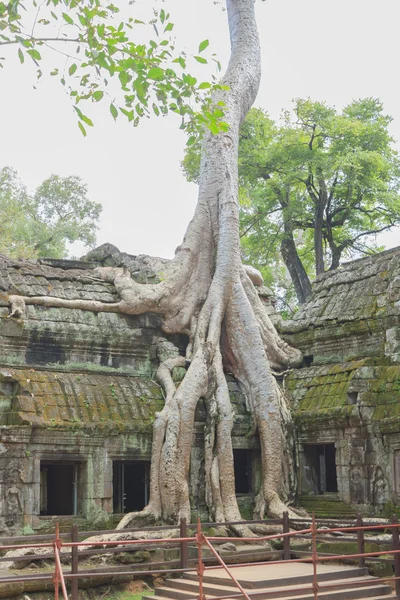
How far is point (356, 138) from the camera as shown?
75.8 ft

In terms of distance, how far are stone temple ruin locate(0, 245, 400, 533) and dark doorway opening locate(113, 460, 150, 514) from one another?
0.07ft

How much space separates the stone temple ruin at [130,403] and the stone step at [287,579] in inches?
84.1

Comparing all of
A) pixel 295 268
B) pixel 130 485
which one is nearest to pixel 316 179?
pixel 295 268

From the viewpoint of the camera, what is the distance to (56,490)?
1334cm

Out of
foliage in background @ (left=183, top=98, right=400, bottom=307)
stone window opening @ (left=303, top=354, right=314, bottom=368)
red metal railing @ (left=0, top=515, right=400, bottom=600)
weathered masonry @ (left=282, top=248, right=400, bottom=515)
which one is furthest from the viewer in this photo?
foliage in background @ (left=183, top=98, right=400, bottom=307)

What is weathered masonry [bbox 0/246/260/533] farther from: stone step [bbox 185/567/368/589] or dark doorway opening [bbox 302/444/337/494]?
stone step [bbox 185/567/368/589]

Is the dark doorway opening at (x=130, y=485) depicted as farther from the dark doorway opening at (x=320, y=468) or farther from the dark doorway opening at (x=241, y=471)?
the dark doorway opening at (x=320, y=468)

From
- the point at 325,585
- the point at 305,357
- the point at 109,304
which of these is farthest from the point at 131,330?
the point at 325,585

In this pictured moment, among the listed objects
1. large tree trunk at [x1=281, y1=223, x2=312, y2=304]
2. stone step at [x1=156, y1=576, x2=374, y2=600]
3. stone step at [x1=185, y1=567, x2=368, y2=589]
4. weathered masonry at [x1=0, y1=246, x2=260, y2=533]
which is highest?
large tree trunk at [x1=281, y1=223, x2=312, y2=304]

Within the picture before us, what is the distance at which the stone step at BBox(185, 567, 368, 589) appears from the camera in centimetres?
909

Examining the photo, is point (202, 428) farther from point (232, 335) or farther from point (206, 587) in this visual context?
point (206, 587)

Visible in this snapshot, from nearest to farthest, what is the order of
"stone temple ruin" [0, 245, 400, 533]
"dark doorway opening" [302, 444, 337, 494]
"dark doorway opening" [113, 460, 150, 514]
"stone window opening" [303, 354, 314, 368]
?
"stone temple ruin" [0, 245, 400, 533]
"dark doorway opening" [113, 460, 150, 514]
"dark doorway opening" [302, 444, 337, 494]
"stone window opening" [303, 354, 314, 368]

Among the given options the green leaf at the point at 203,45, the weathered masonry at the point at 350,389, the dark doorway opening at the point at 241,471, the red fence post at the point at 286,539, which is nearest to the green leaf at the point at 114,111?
the green leaf at the point at 203,45

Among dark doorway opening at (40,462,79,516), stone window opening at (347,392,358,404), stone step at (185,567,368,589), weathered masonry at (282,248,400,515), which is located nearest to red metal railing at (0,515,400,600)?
stone step at (185,567,368,589)
